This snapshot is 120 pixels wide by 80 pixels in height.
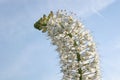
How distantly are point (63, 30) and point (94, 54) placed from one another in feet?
10.3

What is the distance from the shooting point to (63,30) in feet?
107

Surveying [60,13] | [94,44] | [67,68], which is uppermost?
[60,13]

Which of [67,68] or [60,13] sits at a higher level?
[60,13]

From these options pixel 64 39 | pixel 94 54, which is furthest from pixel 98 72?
pixel 64 39

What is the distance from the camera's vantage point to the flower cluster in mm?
30906

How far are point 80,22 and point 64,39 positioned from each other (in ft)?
7.48

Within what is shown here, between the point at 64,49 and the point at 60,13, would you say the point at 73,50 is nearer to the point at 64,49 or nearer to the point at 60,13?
the point at 64,49

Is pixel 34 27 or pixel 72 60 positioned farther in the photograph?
pixel 34 27

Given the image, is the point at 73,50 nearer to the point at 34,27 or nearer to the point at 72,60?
the point at 72,60

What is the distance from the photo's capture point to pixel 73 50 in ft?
103

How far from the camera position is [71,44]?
3166cm

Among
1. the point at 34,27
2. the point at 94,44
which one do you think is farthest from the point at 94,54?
the point at 34,27

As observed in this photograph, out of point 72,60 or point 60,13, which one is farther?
point 60,13

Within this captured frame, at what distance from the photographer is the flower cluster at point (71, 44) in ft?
101
